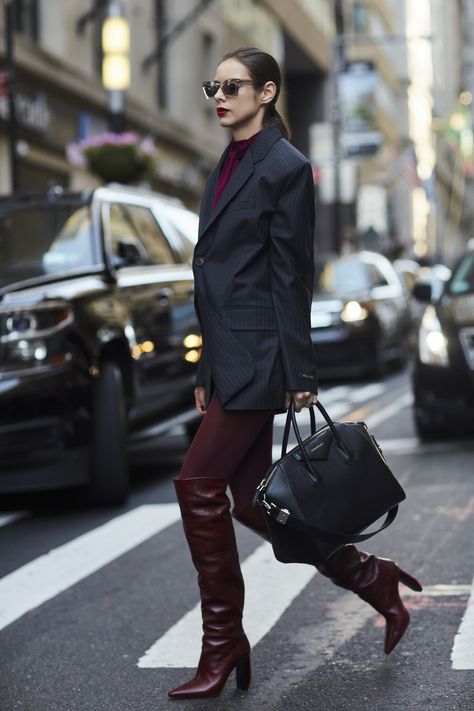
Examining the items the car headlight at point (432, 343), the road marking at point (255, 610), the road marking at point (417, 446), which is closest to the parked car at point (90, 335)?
the road marking at point (255, 610)

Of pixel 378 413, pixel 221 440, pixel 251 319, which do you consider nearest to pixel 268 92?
pixel 251 319

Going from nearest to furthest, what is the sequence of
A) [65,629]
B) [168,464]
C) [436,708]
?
1. [436,708]
2. [65,629]
3. [168,464]

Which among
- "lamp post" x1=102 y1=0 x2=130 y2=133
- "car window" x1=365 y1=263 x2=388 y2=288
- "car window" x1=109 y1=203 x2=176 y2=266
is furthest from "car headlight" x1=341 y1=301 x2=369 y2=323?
"car window" x1=109 y1=203 x2=176 y2=266

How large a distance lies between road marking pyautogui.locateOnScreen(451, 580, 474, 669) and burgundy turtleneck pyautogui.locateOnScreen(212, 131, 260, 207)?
1593mm

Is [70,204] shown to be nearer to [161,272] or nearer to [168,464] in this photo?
[161,272]

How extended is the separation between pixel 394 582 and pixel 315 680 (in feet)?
1.26

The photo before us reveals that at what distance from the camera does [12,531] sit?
7.45m

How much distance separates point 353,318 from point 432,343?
23.0 ft

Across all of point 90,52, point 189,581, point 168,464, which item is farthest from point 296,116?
point 189,581

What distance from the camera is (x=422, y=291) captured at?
11.2m

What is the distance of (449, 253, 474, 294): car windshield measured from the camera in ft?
36.7

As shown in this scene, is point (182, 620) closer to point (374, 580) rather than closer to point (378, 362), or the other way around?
point (374, 580)

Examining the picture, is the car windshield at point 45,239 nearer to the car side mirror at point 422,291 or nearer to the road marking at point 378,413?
the car side mirror at point 422,291

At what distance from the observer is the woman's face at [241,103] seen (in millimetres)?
4164
